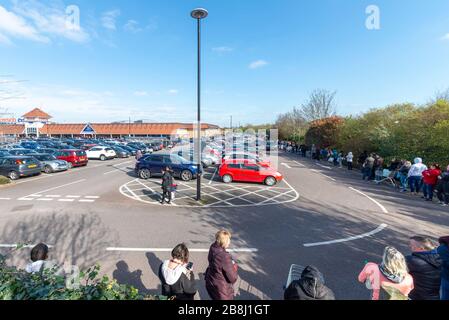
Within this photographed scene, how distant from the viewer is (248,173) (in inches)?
510

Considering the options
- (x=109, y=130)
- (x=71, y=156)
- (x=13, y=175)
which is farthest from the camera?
(x=109, y=130)

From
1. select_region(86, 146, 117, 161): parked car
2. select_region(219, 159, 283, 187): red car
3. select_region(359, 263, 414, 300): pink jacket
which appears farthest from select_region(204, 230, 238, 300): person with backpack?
select_region(86, 146, 117, 161): parked car

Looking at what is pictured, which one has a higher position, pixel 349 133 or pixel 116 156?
pixel 349 133

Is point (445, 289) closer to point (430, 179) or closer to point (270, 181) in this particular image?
point (430, 179)

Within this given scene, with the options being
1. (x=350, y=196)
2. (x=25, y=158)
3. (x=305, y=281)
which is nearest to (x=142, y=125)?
(x=25, y=158)

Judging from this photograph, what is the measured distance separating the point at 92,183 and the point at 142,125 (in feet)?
182

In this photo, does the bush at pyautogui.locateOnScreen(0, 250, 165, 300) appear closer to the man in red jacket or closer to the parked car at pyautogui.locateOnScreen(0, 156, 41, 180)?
the man in red jacket

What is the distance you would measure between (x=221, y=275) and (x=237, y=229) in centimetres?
371

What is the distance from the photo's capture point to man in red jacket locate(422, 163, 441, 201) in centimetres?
955

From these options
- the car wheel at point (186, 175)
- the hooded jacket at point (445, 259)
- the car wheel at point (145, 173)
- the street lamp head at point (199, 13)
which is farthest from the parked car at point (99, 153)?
the hooded jacket at point (445, 259)

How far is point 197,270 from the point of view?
14.9 ft

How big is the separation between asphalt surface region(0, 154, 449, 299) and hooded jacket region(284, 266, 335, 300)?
5.86ft

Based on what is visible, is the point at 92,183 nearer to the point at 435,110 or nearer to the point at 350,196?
the point at 350,196

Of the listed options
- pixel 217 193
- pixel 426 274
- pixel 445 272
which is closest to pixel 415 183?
pixel 217 193
